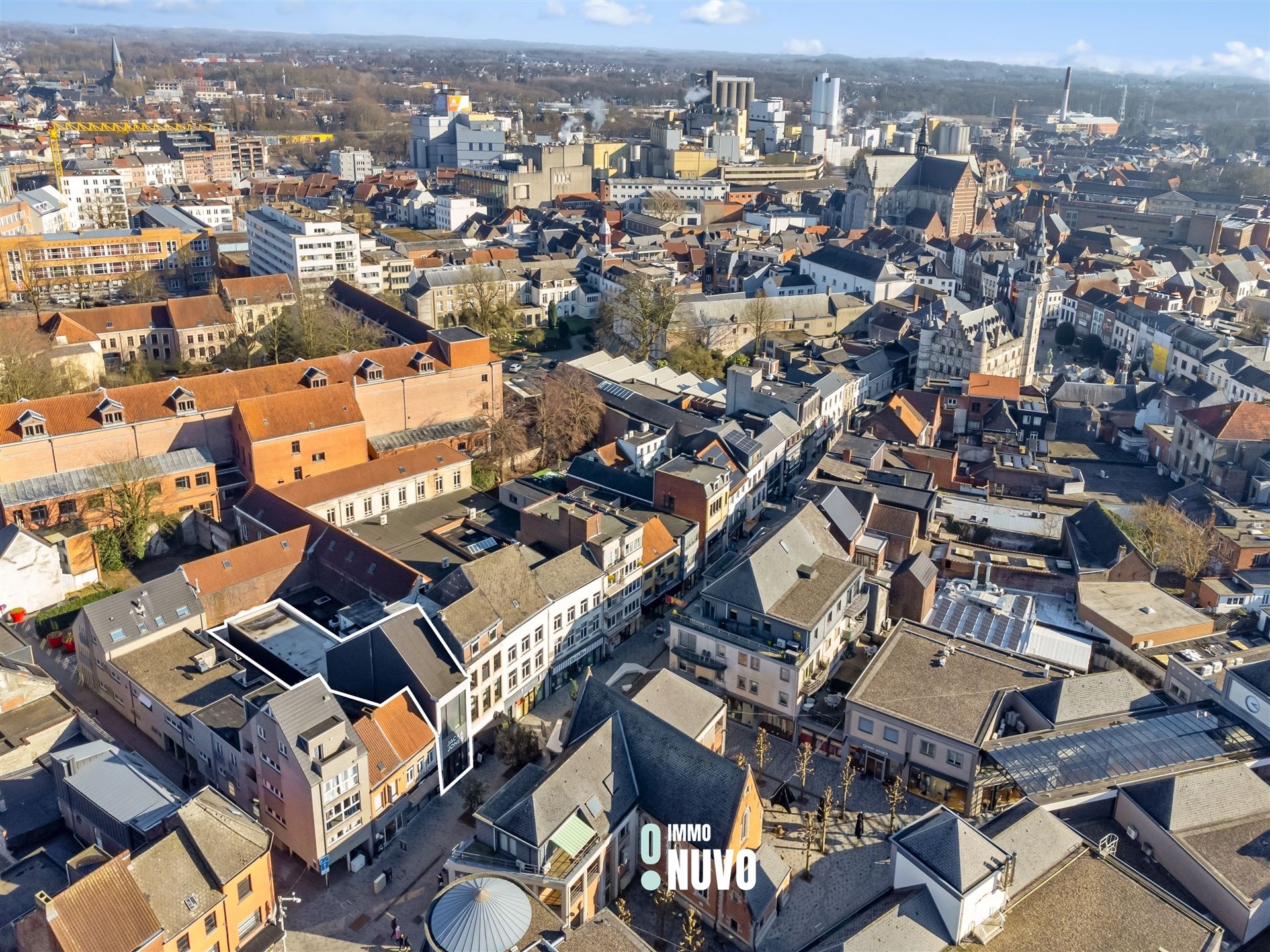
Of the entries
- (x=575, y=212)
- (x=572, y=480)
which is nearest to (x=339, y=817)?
(x=572, y=480)

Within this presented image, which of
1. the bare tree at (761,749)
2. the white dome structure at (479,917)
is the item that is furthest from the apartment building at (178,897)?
the bare tree at (761,749)

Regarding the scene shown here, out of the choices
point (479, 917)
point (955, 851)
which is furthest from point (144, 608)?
point (955, 851)

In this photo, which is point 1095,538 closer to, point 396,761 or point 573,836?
point 573,836

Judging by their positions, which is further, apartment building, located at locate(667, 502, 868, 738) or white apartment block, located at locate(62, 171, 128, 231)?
white apartment block, located at locate(62, 171, 128, 231)

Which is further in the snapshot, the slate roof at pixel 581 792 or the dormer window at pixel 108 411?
the dormer window at pixel 108 411

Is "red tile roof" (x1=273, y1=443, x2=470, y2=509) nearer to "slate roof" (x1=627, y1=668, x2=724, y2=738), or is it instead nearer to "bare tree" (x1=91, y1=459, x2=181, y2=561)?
"bare tree" (x1=91, y1=459, x2=181, y2=561)

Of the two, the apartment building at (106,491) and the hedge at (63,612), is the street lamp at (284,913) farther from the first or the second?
the apartment building at (106,491)

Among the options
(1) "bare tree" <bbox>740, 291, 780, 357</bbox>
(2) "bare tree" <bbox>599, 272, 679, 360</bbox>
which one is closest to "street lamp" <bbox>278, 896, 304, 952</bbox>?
(2) "bare tree" <bbox>599, 272, 679, 360</bbox>
